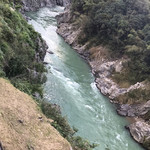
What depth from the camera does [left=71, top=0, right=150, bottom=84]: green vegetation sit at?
34844 millimetres

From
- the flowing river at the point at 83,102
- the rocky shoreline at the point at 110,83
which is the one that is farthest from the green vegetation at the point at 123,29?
the flowing river at the point at 83,102

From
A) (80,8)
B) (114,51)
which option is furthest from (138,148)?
(80,8)

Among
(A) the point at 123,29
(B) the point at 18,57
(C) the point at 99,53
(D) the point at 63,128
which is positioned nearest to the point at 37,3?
(C) the point at 99,53

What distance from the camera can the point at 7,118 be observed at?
11859 millimetres

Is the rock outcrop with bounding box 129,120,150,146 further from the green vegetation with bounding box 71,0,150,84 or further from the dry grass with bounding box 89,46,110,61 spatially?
the dry grass with bounding box 89,46,110,61

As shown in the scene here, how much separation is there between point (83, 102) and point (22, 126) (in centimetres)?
1575

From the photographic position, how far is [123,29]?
39688 mm

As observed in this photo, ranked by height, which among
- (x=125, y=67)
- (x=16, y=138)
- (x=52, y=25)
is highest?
(x=16, y=138)

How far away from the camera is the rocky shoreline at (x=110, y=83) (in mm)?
25766

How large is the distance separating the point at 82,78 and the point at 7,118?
22467mm

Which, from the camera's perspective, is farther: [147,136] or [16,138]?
[147,136]

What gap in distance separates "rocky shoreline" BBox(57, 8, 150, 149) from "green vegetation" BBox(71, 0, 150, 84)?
5.29ft

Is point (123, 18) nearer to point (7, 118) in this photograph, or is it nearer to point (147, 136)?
point (147, 136)

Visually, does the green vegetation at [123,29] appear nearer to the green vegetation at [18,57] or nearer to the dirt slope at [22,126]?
the green vegetation at [18,57]
